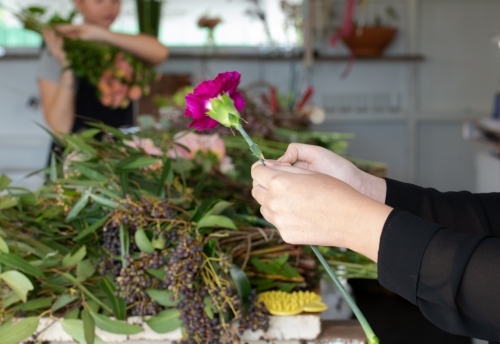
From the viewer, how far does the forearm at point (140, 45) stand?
2.42 m

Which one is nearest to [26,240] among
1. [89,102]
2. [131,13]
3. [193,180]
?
[193,180]

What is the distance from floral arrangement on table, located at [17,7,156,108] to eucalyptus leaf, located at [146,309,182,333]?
5.06 feet

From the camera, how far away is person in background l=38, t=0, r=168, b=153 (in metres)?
2.40

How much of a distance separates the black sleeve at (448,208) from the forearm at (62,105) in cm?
167

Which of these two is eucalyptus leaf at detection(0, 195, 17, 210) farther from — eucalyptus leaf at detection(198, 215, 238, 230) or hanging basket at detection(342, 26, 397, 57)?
hanging basket at detection(342, 26, 397, 57)

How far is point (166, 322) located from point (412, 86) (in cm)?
436

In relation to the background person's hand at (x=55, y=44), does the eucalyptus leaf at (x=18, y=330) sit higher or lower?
lower

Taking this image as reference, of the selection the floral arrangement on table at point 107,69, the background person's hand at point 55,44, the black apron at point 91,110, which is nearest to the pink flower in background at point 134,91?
the floral arrangement on table at point 107,69

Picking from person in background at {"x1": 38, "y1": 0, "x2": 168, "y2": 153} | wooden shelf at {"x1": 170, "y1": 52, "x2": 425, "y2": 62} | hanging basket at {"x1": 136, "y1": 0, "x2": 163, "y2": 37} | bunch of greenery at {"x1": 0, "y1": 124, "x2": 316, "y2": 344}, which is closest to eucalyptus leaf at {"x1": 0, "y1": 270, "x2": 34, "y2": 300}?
bunch of greenery at {"x1": 0, "y1": 124, "x2": 316, "y2": 344}

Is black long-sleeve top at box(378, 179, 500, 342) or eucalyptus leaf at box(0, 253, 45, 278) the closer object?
black long-sleeve top at box(378, 179, 500, 342)

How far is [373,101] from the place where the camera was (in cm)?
506

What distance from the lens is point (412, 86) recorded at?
5.04 metres

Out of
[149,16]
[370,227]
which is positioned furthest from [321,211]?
[149,16]

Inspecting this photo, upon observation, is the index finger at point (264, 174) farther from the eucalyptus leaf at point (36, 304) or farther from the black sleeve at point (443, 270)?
the eucalyptus leaf at point (36, 304)
